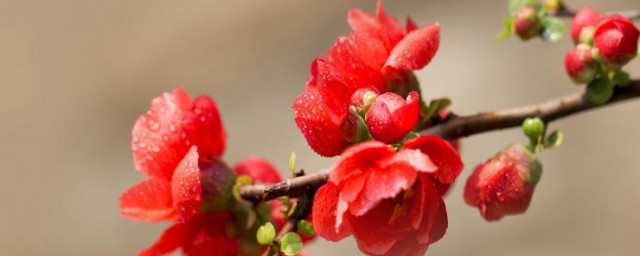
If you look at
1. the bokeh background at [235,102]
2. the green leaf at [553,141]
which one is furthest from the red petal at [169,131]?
the bokeh background at [235,102]

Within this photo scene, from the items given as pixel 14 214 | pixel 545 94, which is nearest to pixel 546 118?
pixel 545 94

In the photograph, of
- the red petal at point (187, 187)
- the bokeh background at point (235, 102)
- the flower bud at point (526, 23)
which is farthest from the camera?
the bokeh background at point (235, 102)

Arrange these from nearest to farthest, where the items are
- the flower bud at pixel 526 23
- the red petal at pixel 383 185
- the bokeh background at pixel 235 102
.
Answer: the red petal at pixel 383 185 → the flower bud at pixel 526 23 → the bokeh background at pixel 235 102

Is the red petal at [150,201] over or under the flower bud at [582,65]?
over

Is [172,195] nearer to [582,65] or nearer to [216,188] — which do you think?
[216,188]

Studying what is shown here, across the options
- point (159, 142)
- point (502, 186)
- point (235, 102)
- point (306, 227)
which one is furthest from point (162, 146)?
point (235, 102)

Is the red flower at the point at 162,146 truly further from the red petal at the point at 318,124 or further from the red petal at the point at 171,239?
the red petal at the point at 318,124

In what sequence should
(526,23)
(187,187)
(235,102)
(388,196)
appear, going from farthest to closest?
(235,102) → (526,23) → (187,187) → (388,196)
